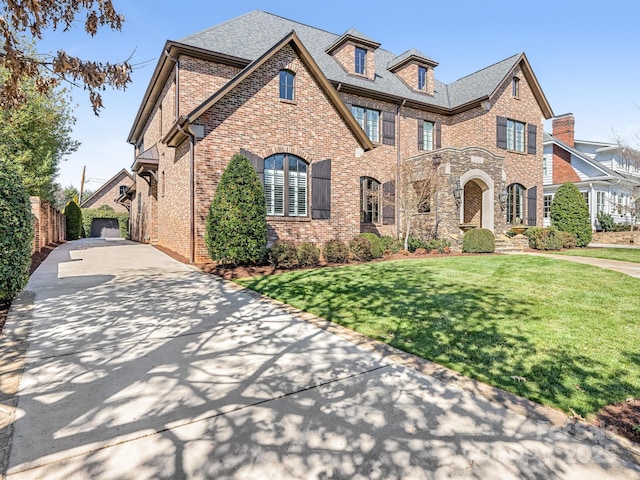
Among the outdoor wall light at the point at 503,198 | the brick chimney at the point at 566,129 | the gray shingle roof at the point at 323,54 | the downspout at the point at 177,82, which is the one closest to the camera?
the downspout at the point at 177,82

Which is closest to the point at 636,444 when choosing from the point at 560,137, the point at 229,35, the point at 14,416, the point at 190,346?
the point at 190,346

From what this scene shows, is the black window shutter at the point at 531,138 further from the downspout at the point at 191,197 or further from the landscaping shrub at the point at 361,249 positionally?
the downspout at the point at 191,197

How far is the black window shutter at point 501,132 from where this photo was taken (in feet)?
62.0

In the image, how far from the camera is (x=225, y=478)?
1.99 m

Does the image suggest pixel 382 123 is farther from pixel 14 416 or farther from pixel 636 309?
pixel 14 416

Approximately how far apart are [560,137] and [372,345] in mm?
32447

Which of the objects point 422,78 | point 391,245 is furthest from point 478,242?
point 422,78

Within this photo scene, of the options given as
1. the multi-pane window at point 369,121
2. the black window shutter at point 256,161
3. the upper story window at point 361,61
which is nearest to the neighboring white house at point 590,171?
the multi-pane window at point 369,121

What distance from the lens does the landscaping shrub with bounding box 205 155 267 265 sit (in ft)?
30.1

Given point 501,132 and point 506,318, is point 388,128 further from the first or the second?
point 506,318

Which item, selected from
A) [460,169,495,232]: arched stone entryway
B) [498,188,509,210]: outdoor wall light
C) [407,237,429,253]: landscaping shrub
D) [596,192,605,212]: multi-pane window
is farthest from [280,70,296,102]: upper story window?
[596,192,605,212]: multi-pane window

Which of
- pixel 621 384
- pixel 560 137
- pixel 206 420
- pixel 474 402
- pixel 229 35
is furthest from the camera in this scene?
pixel 560 137

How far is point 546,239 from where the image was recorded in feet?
51.3

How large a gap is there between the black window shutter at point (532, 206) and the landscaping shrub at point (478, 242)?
693 cm
